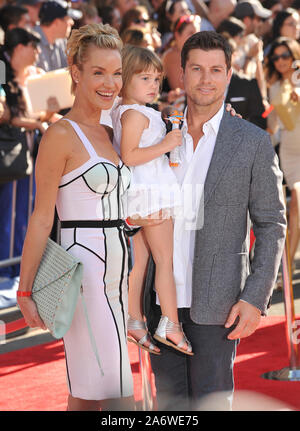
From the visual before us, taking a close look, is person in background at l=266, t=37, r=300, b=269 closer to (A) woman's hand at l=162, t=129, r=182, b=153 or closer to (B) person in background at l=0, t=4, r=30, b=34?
(B) person in background at l=0, t=4, r=30, b=34

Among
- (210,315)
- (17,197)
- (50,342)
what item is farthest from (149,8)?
(210,315)

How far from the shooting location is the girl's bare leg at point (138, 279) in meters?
3.51

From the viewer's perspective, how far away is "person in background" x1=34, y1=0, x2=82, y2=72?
7508 millimetres

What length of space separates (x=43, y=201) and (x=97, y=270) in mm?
329

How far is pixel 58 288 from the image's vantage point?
9.55 ft

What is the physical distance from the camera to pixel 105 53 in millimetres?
3086

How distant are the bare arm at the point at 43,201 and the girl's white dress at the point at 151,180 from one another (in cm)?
50

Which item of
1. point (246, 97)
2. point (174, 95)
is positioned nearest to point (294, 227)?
point (246, 97)

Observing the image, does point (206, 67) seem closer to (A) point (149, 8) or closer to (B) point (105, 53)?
(B) point (105, 53)

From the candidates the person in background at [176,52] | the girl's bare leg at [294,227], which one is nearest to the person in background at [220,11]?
the person in background at [176,52]

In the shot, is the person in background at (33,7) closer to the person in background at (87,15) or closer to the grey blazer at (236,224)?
the person in background at (87,15)

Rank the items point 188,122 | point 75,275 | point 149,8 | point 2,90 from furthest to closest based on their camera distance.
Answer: point 149,8
point 2,90
point 188,122
point 75,275

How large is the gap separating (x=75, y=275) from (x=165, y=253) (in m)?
0.60

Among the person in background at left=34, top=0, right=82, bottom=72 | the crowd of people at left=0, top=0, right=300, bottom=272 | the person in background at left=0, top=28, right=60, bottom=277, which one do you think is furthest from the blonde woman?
the person in background at left=34, top=0, right=82, bottom=72
